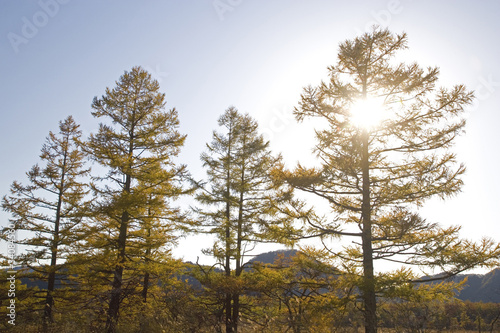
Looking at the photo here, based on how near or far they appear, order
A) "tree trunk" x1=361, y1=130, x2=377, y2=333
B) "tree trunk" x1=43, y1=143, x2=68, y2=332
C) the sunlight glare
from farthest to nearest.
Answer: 1. "tree trunk" x1=43, y1=143, x2=68, y2=332
2. the sunlight glare
3. "tree trunk" x1=361, y1=130, x2=377, y2=333

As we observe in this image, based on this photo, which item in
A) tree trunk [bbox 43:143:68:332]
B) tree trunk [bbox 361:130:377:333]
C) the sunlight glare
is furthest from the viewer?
tree trunk [bbox 43:143:68:332]

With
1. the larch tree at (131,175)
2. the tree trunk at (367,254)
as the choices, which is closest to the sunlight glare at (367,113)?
the tree trunk at (367,254)

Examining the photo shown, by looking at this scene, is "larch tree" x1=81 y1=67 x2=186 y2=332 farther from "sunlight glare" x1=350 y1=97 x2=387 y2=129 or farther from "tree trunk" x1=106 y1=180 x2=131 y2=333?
"sunlight glare" x1=350 y1=97 x2=387 y2=129

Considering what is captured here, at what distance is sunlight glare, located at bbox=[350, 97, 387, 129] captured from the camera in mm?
9484

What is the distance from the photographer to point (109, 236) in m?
12.0

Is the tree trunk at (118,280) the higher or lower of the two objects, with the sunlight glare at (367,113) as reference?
lower

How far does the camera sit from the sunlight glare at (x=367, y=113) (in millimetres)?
9484

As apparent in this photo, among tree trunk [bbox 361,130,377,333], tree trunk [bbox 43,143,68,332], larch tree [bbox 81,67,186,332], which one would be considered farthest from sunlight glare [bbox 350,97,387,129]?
tree trunk [bbox 43,143,68,332]

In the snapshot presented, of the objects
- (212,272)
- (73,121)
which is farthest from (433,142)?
(73,121)

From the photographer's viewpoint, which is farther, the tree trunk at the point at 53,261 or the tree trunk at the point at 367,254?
A: the tree trunk at the point at 53,261

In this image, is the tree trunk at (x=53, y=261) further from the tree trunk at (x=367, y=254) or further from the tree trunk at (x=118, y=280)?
the tree trunk at (x=367, y=254)

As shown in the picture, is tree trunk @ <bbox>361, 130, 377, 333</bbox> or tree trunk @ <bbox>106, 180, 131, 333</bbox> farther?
tree trunk @ <bbox>106, 180, 131, 333</bbox>

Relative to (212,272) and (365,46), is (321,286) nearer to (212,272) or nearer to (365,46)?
(212,272)

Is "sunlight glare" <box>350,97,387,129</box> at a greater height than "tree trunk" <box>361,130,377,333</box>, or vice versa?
"sunlight glare" <box>350,97,387,129</box>
